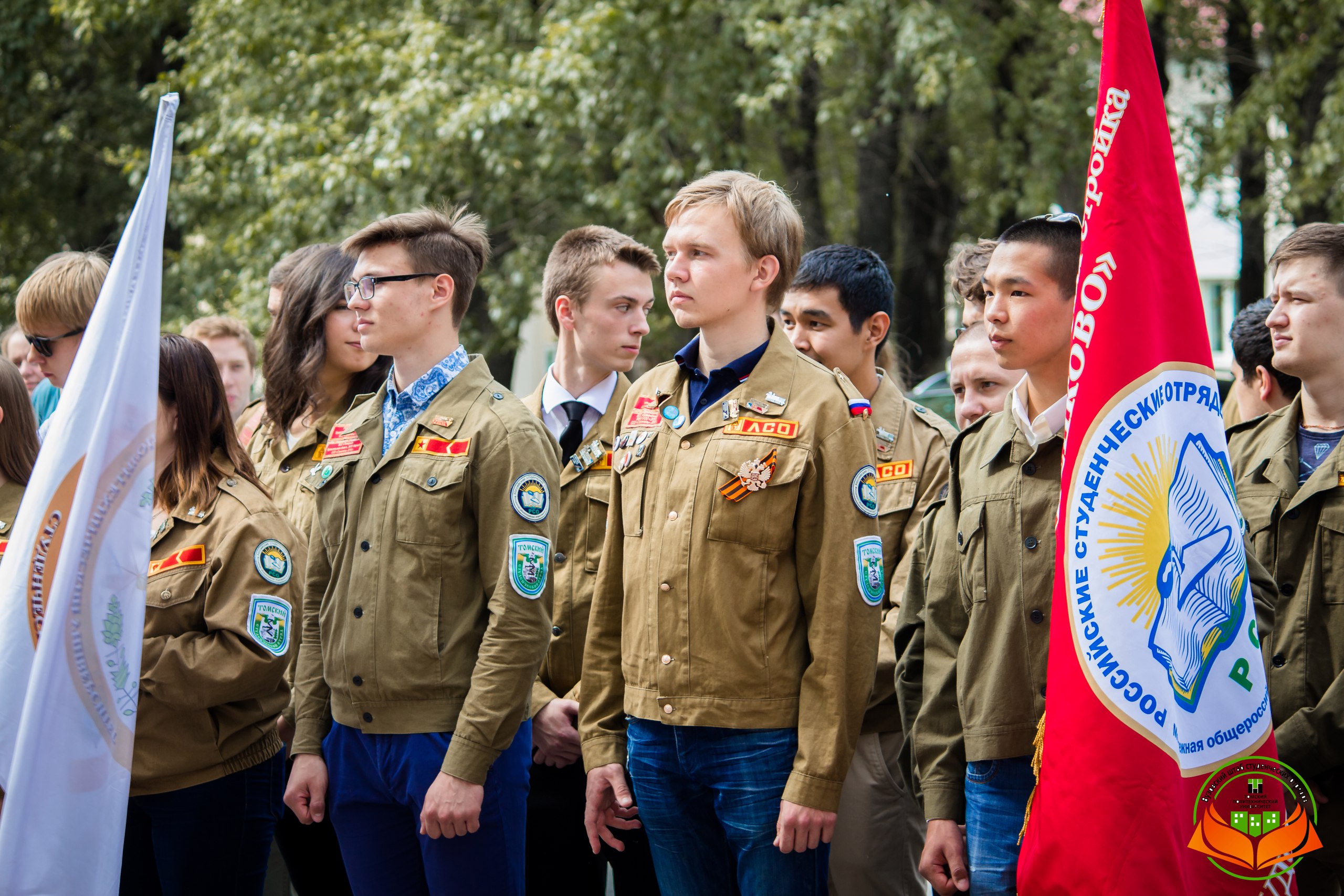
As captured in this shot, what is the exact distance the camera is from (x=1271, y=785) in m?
2.46

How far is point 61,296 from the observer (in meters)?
4.62

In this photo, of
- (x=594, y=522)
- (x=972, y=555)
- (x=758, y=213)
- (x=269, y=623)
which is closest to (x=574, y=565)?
(x=594, y=522)

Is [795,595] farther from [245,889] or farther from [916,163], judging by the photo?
[916,163]

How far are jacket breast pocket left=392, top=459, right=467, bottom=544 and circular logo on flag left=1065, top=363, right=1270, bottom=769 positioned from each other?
1559 mm

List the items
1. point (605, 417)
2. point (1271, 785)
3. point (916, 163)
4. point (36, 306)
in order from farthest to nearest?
point (916, 163)
point (36, 306)
point (605, 417)
point (1271, 785)

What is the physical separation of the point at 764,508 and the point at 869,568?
0.29 metres

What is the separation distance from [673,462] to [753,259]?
1.81ft

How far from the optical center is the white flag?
94.0 inches

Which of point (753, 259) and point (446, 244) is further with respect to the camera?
point (446, 244)

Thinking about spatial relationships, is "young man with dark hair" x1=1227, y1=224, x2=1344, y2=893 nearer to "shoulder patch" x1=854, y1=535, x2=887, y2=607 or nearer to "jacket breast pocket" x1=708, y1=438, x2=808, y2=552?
"shoulder patch" x1=854, y1=535, x2=887, y2=607

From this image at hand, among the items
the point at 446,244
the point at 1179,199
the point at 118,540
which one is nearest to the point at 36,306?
the point at 446,244

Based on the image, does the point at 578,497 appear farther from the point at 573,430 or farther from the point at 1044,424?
the point at 1044,424

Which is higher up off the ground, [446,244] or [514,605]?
[446,244]

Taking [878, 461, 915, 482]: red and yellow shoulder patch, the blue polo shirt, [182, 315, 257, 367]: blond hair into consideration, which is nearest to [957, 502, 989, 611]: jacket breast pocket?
the blue polo shirt
